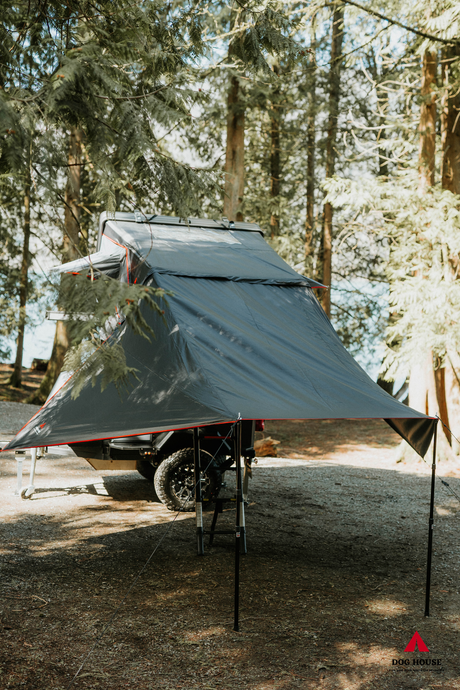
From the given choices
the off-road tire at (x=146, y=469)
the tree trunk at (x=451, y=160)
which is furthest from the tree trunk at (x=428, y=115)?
the off-road tire at (x=146, y=469)

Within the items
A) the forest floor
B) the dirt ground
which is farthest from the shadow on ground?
the forest floor

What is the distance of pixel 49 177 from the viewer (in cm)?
362

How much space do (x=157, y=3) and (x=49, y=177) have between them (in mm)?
1909

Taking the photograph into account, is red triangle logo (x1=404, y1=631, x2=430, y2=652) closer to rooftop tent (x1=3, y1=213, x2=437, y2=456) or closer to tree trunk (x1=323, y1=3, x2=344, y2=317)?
rooftop tent (x1=3, y1=213, x2=437, y2=456)

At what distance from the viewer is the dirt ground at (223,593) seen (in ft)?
11.7

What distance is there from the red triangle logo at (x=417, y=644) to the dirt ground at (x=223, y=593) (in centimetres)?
5

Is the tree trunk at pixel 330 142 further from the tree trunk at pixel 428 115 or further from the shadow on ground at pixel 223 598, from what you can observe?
the shadow on ground at pixel 223 598

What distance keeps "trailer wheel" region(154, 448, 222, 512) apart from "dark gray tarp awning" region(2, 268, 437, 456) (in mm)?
1506

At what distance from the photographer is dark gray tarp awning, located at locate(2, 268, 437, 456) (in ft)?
14.9

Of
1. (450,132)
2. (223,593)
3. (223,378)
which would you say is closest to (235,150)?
(450,132)

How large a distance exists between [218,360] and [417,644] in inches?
99.0

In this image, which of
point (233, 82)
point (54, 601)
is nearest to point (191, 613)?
point (54, 601)

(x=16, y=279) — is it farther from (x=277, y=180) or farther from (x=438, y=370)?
(x=438, y=370)

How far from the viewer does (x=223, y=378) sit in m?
4.81
